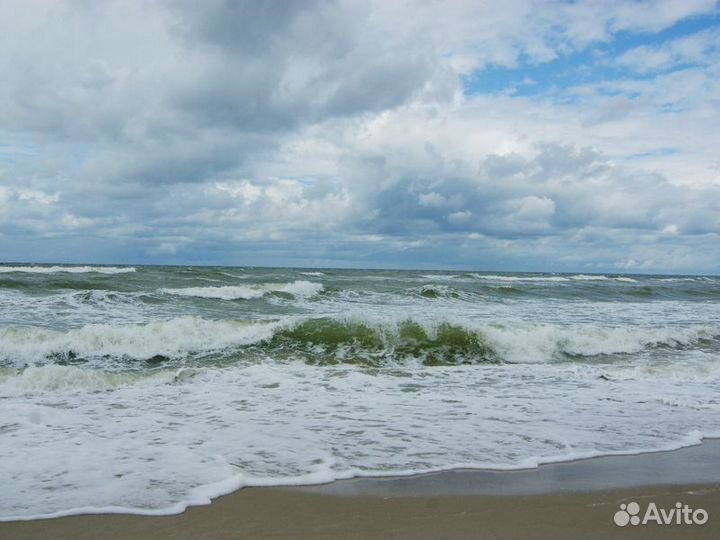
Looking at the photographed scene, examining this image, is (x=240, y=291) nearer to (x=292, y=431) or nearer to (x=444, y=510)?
(x=292, y=431)

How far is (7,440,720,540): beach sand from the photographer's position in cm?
378

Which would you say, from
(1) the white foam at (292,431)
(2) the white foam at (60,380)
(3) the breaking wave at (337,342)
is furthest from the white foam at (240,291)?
(1) the white foam at (292,431)

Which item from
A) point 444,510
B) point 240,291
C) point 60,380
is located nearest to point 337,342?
point 60,380

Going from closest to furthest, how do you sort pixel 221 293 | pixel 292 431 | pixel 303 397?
1. pixel 292 431
2. pixel 303 397
3. pixel 221 293

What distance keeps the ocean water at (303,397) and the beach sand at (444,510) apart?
254 millimetres

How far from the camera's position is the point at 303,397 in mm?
8000

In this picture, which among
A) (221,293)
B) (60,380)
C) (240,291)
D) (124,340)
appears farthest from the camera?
(240,291)

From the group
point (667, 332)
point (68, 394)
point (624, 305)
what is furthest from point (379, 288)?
point (68, 394)

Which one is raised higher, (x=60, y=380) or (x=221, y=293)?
(x=221, y=293)

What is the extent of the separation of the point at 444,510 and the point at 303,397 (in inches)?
160

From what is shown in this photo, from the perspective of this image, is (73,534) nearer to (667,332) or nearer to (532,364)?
(532,364)

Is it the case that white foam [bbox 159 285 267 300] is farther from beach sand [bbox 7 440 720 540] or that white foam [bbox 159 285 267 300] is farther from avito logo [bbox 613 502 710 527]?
→ avito logo [bbox 613 502 710 527]

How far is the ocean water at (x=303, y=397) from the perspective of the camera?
16.5 ft

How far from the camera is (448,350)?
12.8 m
